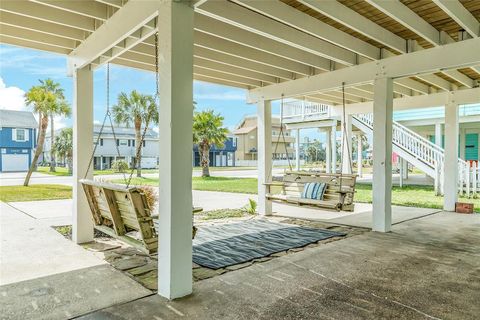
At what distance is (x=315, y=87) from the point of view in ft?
22.4

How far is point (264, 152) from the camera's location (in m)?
7.74

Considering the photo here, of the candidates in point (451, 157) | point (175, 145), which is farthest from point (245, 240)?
point (451, 157)

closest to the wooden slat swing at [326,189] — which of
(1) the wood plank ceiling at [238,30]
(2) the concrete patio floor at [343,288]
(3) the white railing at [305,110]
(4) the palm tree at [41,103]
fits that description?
(2) the concrete patio floor at [343,288]

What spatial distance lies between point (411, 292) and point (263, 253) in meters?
1.87

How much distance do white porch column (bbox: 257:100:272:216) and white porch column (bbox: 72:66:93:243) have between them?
12.5ft

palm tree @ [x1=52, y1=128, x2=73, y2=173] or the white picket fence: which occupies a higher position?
palm tree @ [x1=52, y1=128, x2=73, y2=173]

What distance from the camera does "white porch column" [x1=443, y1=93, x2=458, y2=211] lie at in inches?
330

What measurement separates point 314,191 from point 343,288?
9.86 feet

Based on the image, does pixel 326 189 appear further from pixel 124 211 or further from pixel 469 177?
pixel 469 177

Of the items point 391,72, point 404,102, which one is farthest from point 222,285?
point 404,102

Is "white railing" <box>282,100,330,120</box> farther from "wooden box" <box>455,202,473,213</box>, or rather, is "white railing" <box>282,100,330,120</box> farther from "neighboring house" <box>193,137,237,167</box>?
"neighboring house" <box>193,137,237,167</box>

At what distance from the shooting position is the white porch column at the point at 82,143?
4984 millimetres

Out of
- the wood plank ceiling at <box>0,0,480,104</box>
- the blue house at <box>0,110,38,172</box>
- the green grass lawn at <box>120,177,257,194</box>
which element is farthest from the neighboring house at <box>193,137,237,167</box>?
the wood plank ceiling at <box>0,0,480,104</box>

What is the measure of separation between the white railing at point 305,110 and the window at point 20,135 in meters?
27.0
